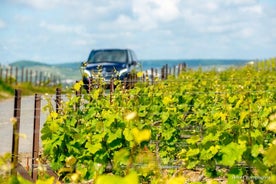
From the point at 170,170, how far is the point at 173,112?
1277 millimetres

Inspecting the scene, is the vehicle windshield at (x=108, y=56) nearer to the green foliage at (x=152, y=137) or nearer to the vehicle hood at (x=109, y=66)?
the vehicle hood at (x=109, y=66)

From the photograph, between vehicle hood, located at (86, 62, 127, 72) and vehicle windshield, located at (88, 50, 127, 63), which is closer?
vehicle hood, located at (86, 62, 127, 72)

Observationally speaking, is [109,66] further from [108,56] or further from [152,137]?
[152,137]

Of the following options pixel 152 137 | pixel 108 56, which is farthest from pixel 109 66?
pixel 152 137

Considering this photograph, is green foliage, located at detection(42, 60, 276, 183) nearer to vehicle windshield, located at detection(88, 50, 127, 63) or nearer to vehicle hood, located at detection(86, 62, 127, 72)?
vehicle hood, located at detection(86, 62, 127, 72)

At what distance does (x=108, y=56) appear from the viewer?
2223 centimetres

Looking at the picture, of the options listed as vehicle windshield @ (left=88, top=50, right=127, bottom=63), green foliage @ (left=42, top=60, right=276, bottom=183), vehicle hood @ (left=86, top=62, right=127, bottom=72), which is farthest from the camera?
vehicle windshield @ (left=88, top=50, right=127, bottom=63)

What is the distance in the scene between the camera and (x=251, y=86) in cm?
1225

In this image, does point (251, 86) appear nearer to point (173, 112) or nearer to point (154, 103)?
point (154, 103)

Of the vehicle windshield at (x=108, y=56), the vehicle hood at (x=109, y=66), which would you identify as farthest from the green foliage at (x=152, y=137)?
the vehicle windshield at (x=108, y=56)

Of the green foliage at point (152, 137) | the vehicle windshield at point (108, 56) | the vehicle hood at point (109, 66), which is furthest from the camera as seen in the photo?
the vehicle windshield at point (108, 56)

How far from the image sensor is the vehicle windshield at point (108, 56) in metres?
22.0

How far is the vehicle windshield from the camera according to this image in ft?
72.3

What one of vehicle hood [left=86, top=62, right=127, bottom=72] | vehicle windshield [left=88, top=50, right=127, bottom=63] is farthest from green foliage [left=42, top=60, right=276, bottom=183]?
vehicle windshield [left=88, top=50, right=127, bottom=63]
